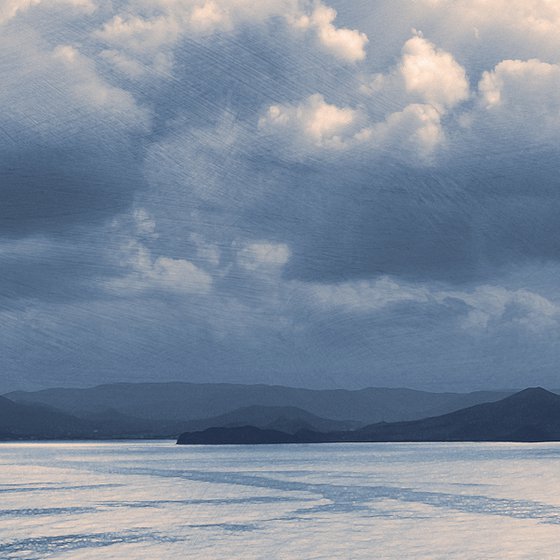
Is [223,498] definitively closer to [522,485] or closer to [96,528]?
[96,528]

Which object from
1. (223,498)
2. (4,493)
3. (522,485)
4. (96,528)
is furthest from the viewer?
(522,485)

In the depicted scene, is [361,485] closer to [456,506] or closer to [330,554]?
[456,506]

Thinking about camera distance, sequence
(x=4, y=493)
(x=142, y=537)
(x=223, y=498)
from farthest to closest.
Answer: (x=4, y=493) → (x=223, y=498) → (x=142, y=537)

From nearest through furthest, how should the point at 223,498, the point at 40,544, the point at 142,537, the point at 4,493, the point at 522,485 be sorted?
the point at 40,544, the point at 142,537, the point at 223,498, the point at 4,493, the point at 522,485

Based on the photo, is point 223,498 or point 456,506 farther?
point 223,498

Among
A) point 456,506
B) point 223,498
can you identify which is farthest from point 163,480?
point 456,506

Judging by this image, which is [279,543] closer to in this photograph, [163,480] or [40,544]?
[40,544]

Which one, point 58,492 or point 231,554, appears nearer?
point 231,554

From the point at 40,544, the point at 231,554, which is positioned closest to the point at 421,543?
the point at 231,554

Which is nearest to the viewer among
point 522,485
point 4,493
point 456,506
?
point 456,506
